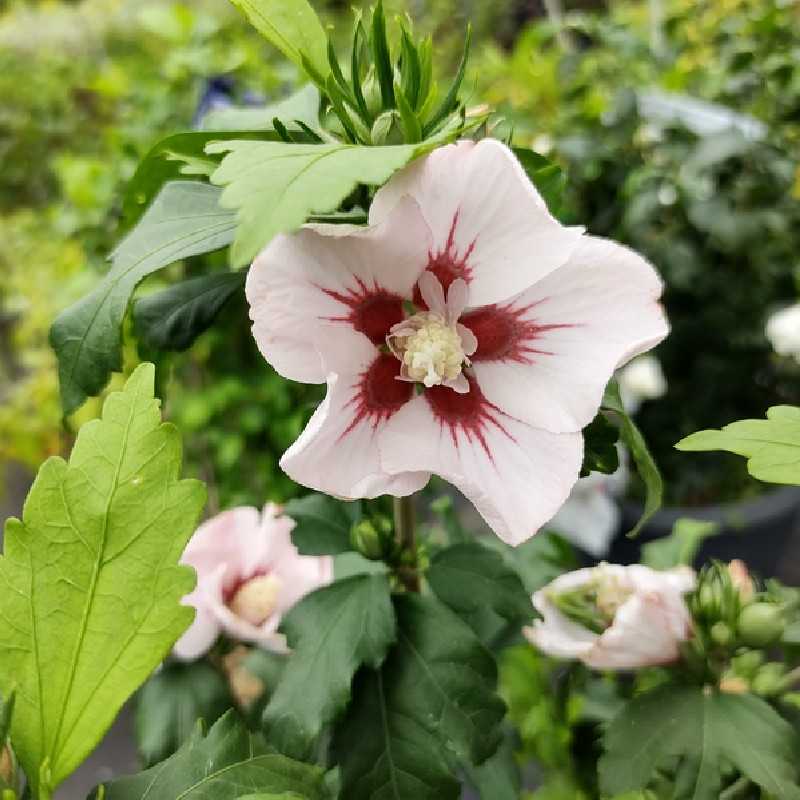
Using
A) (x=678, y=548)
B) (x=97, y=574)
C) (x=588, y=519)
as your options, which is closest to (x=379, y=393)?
(x=97, y=574)

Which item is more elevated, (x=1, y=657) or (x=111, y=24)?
(x=1, y=657)

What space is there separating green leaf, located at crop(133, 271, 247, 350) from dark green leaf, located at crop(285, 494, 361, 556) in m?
0.13

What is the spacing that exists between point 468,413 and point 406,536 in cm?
13

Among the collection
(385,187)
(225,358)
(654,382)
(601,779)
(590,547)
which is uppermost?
(385,187)

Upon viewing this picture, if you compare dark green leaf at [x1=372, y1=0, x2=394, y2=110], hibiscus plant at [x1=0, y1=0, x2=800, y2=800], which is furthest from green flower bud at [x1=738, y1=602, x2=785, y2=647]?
dark green leaf at [x1=372, y1=0, x2=394, y2=110]

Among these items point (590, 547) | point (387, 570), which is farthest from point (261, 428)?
point (387, 570)

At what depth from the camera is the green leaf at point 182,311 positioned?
0.42 metres

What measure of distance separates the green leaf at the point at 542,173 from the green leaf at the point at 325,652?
22cm

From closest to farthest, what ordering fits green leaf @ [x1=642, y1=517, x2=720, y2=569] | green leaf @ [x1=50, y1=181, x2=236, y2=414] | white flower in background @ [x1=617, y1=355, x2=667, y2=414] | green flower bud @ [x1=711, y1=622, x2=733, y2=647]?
green leaf @ [x1=50, y1=181, x2=236, y2=414], green flower bud @ [x1=711, y1=622, x2=733, y2=647], green leaf @ [x1=642, y1=517, x2=720, y2=569], white flower in background @ [x1=617, y1=355, x2=667, y2=414]

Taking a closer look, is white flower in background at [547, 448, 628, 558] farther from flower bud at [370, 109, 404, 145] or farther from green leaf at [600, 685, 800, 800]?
flower bud at [370, 109, 404, 145]

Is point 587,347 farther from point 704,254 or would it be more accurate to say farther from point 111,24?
point 111,24

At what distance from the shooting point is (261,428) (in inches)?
57.4

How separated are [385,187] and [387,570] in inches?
10.0

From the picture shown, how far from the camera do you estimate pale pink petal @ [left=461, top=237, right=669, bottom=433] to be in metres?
0.33
